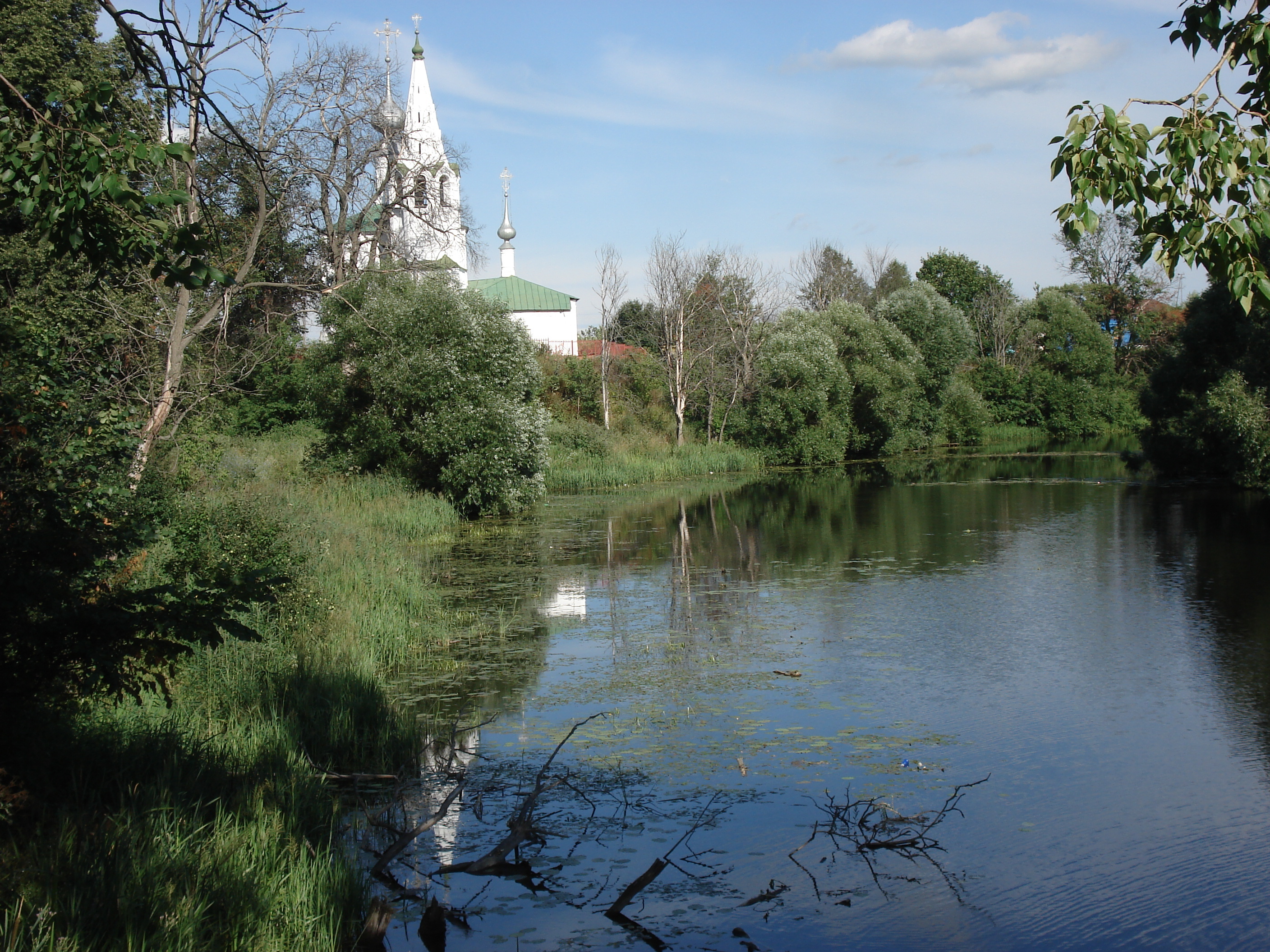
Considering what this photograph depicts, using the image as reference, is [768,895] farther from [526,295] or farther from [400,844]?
[526,295]

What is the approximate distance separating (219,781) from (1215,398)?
23.4 meters

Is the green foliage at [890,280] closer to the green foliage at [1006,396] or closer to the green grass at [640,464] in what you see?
the green foliage at [1006,396]

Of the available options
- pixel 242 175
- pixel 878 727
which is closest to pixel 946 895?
pixel 878 727

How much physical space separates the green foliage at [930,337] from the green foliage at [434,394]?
24447mm

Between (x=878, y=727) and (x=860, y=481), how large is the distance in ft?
75.3

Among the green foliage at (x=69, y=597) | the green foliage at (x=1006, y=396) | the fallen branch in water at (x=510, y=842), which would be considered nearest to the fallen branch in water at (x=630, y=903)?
the fallen branch in water at (x=510, y=842)

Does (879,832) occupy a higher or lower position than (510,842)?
lower

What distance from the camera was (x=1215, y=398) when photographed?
22734mm

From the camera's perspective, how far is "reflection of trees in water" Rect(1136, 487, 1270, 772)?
9039 millimetres

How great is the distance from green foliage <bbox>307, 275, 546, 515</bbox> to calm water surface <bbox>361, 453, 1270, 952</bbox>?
3797 mm

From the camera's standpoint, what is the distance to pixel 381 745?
708cm

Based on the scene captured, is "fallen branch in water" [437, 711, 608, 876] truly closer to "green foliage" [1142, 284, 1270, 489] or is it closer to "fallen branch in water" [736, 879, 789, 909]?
"fallen branch in water" [736, 879, 789, 909]

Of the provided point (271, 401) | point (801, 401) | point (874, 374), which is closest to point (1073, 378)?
point (874, 374)

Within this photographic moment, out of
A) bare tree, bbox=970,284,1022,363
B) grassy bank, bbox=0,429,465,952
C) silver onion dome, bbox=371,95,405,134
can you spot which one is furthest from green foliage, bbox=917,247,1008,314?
grassy bank, bbox=0,429,465,952
